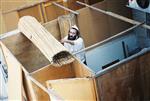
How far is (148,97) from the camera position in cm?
249

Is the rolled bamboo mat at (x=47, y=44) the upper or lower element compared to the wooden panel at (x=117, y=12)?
upper

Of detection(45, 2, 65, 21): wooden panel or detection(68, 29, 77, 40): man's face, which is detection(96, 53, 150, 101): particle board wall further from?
detection(45, 2, 65, 21): wooden panel

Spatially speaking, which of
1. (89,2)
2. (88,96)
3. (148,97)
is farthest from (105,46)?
(88,96)

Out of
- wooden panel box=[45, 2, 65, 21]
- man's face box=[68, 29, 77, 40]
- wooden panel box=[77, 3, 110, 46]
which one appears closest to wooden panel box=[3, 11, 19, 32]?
wooden panel box=[45, 2, 65, 21]

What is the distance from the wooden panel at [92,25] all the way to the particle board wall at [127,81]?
4.60ft

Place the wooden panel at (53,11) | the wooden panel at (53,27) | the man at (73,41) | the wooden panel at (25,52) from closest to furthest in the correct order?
the wooden panel at (25,52)
the man at (73,41)
the wooden panel at (53,27)
the wooden panel at (53,11)

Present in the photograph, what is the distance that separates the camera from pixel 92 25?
12.1ft

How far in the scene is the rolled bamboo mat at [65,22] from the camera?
10.9ft

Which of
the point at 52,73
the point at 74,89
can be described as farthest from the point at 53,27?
the point at 74,89

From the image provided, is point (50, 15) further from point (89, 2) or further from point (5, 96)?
point (5, 96)

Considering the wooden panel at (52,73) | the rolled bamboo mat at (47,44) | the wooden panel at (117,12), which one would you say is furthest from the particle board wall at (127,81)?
the wooden panel at (117,12)

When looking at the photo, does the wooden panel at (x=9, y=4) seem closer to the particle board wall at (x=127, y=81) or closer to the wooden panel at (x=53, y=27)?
the wooden panel at (x=53, y=27)

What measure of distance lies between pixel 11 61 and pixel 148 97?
124 cm

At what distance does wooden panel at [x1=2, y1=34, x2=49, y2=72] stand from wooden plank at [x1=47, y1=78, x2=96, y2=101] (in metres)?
0.77
